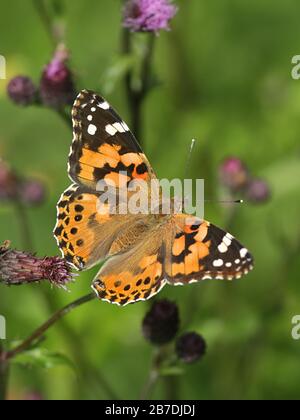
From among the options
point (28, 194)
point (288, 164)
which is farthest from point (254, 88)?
point (28, 194)

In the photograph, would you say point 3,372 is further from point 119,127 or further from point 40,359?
point 119,127

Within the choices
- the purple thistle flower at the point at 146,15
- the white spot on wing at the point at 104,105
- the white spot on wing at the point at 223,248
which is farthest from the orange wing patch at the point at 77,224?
the purple thistle flower at the point at 146,15

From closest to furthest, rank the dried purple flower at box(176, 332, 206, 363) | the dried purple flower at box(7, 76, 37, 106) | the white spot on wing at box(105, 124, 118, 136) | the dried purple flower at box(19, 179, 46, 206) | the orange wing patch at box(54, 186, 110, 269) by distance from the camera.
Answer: the orange wing patch at box(54, 186, 110, 269), the white spot on wing at box(105, 124, 118, 136), the dried purple flower at box(176, 332, 206, 363), the dried purple flower at box(7, 76, 37, 106), the dried purple flower at box(19, 179, 46, 206)

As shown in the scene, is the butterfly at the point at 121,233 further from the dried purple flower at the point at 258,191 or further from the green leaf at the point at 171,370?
the dried purple flower at the point at 258,191

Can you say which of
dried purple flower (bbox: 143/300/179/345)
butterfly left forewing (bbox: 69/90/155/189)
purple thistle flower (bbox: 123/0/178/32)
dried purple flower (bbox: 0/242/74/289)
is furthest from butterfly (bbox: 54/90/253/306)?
purple thistle flower (bbox: 123/0/178/32)

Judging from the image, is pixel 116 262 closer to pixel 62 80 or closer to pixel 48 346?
pixel 62 80

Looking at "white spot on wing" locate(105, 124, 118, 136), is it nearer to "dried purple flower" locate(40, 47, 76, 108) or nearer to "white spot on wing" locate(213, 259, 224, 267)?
"dried purple flower" locate(40, 47, 76, 108)
